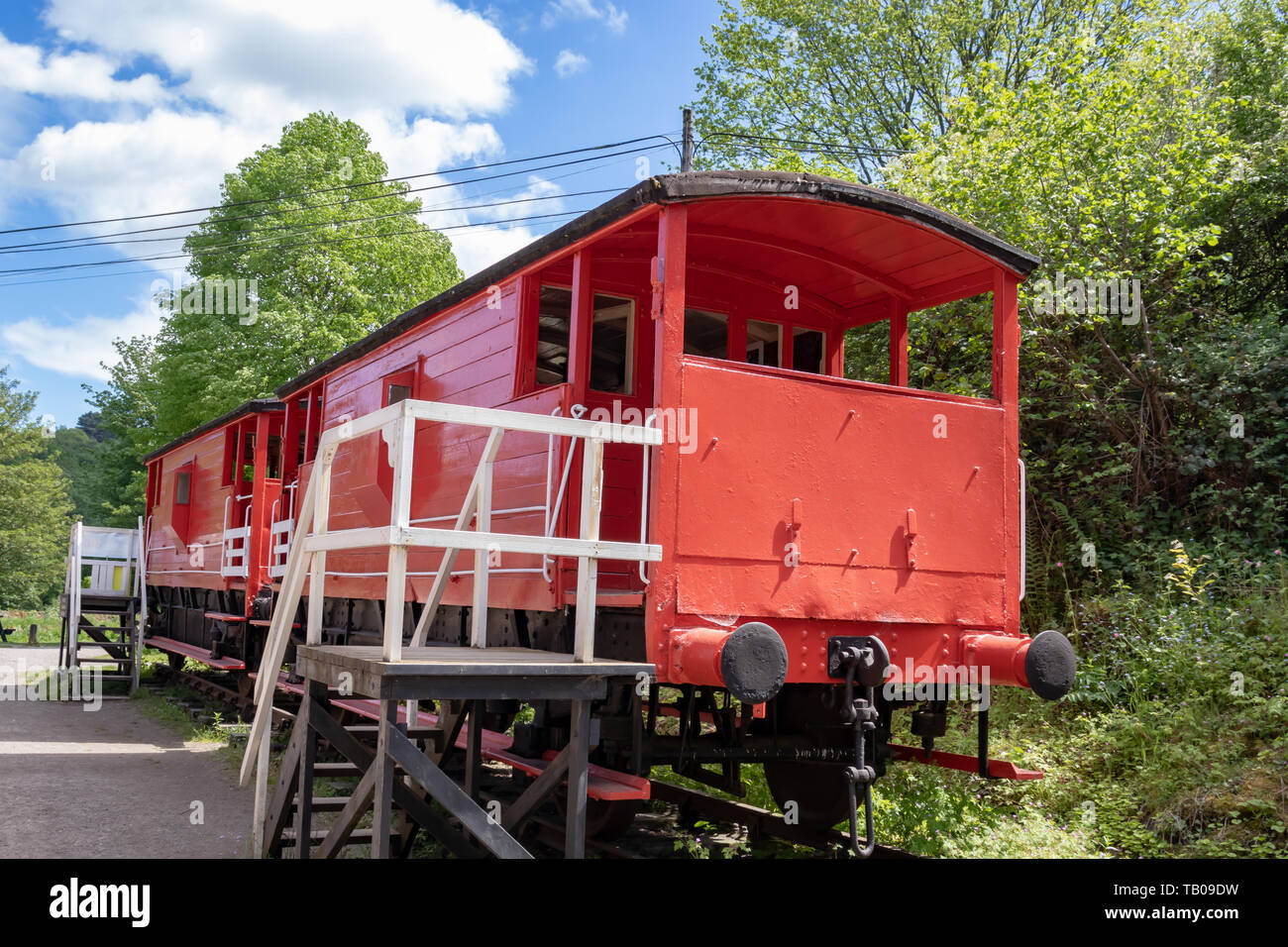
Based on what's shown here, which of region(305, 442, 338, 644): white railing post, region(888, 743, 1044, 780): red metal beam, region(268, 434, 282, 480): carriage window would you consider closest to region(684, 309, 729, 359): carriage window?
region(305, 442, 338, 644): white railing post

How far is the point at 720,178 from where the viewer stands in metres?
5.18

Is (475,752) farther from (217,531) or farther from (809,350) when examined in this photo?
(217,531)

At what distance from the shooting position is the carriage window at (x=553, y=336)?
6.42 metres

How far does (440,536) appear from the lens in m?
4.24

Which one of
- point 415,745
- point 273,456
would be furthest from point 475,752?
point 273,456

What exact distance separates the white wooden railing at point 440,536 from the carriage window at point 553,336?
1348mm

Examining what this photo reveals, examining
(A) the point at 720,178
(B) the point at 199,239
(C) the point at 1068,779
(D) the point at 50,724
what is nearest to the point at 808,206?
(A) the point at 720,178

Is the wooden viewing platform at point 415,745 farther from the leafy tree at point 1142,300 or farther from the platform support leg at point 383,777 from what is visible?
the leafy tree at point 1142,300

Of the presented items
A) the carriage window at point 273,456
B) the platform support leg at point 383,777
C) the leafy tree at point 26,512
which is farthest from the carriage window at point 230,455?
the leafy tree at point 26,512

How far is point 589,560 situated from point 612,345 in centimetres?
225

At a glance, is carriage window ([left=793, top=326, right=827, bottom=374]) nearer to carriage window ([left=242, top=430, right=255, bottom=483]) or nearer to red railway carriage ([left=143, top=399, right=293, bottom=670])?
red railway carriage ([left=143, top=399, right=293, bottom=670])

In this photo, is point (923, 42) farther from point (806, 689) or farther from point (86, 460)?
point (86, 460)

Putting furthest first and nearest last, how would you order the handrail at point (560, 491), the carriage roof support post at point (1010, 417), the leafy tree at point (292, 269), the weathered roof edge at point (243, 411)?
the leafy tree at point (292, 269), the weathered roof edge at point (243, 411), the carriage roof support post at point (1010, 417), the handrail at point (560, 491)
